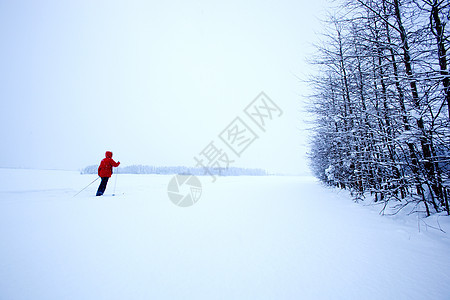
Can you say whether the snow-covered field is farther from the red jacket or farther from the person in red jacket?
the red jacket

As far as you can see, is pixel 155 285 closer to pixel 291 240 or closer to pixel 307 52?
pixel 291 240

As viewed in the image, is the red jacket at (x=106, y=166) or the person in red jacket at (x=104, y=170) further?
the red jacket at (x=106, y=166)

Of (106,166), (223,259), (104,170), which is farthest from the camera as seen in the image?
(106,166)

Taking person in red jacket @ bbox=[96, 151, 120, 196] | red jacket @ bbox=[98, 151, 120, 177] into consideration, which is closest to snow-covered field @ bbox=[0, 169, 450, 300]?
person in red jacket @ bbox=[96, 151, 120, 196]

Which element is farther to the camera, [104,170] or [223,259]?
[104,170]

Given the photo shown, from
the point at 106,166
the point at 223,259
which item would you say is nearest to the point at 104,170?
the point at 106,166

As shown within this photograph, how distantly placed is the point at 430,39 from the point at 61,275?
251 inches

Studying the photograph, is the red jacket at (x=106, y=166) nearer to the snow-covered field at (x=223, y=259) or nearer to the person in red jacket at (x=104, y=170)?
the person in red jacket at (x=104, y=170)

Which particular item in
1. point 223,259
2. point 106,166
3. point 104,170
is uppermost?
point 106,166

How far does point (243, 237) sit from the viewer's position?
2891mm

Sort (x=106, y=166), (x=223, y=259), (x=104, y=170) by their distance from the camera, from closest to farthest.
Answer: (x=223, y=259) → (x=104, y=170) → (x=106, y=166)

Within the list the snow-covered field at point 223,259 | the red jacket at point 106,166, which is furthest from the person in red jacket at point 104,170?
the snow-covered field at point 223,259

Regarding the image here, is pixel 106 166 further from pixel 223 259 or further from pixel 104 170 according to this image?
pixel 223 259

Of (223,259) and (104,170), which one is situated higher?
(104,170)
